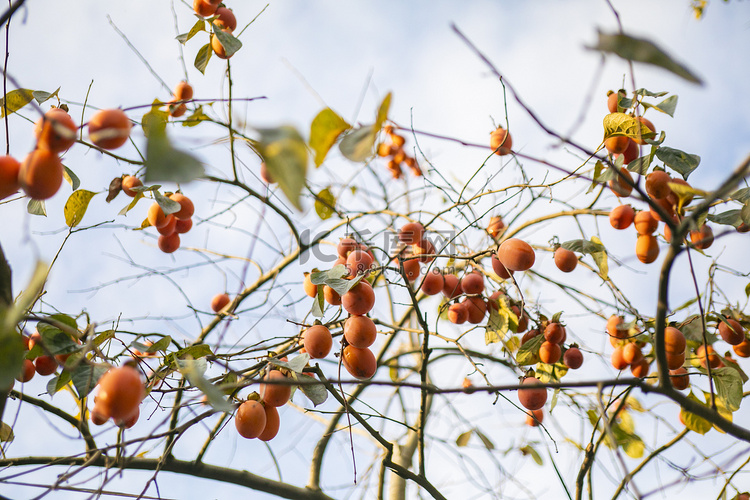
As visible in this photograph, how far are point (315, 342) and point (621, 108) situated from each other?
37.7 inches

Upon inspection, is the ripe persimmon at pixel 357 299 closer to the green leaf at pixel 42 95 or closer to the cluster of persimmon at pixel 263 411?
the cluster of persimmon at pixel 263 411

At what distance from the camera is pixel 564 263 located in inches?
56.5

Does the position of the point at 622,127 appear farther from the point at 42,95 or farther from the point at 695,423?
the point at 42,95

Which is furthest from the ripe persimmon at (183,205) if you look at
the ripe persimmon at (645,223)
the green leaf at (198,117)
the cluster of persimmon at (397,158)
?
the cluster of persimmon at (397,158)

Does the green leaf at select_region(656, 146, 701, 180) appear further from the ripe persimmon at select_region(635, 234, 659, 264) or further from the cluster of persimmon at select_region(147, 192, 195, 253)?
the cluster of persimmon at select_region(147, 192, 195, 253)

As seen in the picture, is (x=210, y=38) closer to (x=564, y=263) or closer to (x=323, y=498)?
(x=564, y=263)

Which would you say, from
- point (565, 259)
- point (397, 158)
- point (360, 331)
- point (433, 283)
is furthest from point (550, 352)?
point (397, 158)

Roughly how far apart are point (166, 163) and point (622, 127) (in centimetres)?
108

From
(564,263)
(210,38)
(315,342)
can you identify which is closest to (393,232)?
(564,263)

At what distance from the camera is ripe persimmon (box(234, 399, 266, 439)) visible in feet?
3.40

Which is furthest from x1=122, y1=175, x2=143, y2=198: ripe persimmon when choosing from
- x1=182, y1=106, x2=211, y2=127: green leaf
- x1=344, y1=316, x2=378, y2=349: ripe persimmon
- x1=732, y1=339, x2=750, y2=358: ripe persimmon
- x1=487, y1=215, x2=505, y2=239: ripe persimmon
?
x1=732, y1=339, x2=750, y2=358: ripe persimmon

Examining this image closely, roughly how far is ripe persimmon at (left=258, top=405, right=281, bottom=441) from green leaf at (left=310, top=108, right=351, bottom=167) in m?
0.72

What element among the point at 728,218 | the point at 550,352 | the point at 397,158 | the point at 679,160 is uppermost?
the point at 397,158

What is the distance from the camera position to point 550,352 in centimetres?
137
